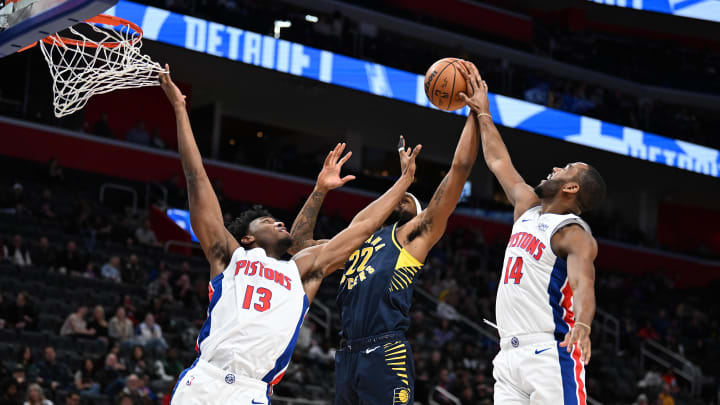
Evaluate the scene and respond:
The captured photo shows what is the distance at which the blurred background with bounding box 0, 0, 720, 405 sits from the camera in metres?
13.2

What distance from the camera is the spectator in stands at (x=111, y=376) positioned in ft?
36.0

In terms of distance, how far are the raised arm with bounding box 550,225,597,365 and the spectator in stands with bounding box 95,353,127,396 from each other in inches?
300

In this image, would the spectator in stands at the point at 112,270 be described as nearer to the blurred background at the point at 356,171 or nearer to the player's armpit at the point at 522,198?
the blurred background at the point at 356,171

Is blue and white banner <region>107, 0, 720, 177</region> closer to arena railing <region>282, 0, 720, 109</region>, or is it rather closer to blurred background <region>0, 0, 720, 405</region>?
blurred background <region>0, 0, 720, 405</region>

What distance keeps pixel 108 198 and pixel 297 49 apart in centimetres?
485

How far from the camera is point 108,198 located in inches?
713

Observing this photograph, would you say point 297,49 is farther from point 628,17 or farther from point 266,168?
point 628,17

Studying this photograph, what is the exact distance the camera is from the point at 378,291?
5.44 m

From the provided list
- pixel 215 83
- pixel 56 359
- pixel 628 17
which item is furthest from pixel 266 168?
pixel 628 17

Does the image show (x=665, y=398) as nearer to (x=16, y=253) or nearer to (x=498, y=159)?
(x=16, y=253)

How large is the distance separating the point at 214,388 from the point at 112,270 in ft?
33.8

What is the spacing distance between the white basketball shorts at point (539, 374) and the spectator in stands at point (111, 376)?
7.27 meters

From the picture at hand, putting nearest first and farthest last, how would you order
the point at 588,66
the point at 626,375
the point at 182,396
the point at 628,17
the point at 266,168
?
the point at 182,396, the point at 626,375, the point at 266,168, the point at 588,66, the point at 628,17

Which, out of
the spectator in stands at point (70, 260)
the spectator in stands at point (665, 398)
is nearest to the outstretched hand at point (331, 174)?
the spectator in stands at point (70, 260)
